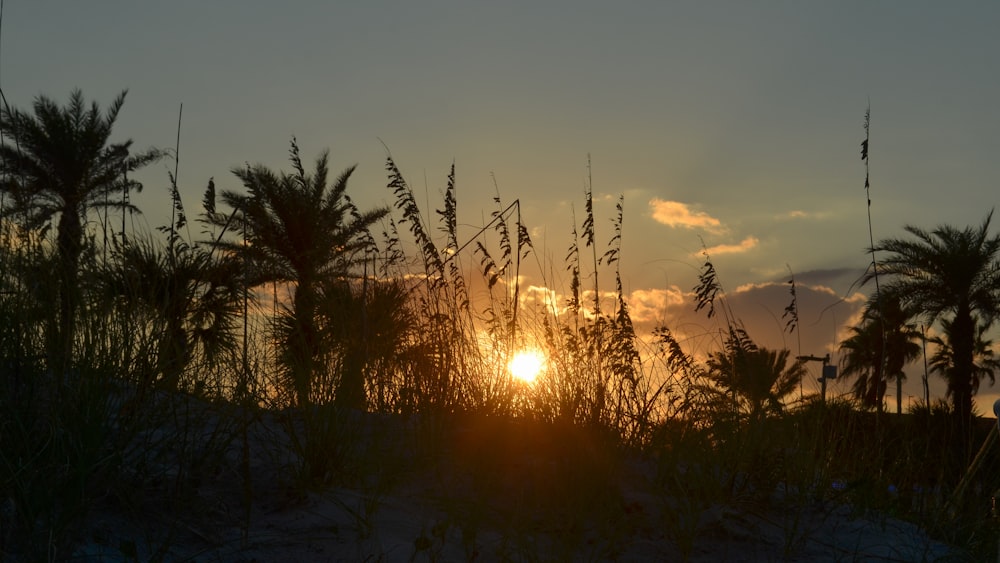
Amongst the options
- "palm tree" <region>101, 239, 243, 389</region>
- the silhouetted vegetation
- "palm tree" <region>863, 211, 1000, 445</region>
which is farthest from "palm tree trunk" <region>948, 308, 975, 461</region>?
"palm tree" <region>101, 239, 243, 389</region>

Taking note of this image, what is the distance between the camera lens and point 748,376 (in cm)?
482

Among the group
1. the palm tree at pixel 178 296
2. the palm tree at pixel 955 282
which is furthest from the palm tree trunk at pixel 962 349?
the palm tree at pixel 178 296

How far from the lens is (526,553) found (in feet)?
10.8

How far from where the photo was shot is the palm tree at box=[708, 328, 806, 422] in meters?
4.57

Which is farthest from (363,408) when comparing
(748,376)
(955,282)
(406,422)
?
(955,282)

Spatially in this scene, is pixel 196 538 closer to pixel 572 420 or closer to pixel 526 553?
pixel 526 553

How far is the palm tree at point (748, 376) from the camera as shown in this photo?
457 centimetres

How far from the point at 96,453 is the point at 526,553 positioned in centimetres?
173

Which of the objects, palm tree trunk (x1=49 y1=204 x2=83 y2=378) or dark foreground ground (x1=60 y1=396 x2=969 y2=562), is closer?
dark foreground ground (x1=60 y1=396 x2=969 y2=562)

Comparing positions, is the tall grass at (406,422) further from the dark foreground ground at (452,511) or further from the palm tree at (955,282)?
the palm tree at (955,282)

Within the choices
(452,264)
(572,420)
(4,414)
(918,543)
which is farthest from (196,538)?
(918,543)

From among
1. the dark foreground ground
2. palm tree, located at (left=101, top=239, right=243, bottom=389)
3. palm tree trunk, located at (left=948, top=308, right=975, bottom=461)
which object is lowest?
the dark foreground ground

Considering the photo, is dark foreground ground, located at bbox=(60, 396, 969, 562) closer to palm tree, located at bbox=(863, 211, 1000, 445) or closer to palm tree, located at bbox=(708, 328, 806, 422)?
palm tree, located at bbox=(708, 328, 806, 422)

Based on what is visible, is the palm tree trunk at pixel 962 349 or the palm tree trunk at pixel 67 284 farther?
the palm tree trunk at pixel 962 349
